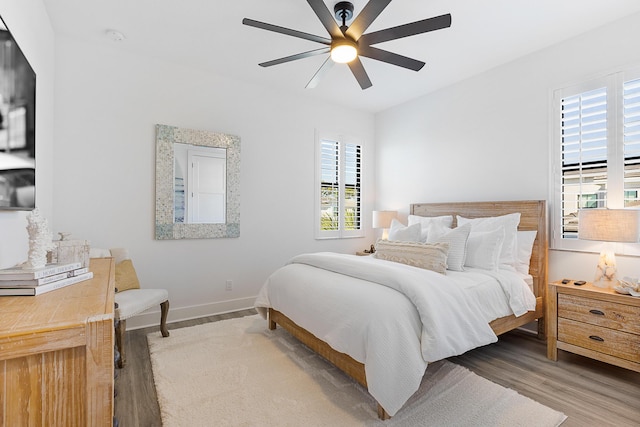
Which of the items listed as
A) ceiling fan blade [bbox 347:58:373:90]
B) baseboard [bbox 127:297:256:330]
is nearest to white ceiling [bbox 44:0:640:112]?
ceiling fan blade [bbox 347:58:373:90]

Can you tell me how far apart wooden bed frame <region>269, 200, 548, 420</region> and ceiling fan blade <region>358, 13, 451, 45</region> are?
205cm

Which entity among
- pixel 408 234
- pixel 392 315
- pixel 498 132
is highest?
pixel 498 132

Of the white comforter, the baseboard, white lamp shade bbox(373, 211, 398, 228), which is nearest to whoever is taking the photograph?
the white comforter

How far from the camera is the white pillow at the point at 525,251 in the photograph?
3.15 m

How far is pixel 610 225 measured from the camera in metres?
2.39

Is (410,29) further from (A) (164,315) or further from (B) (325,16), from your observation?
(A) (164,315)

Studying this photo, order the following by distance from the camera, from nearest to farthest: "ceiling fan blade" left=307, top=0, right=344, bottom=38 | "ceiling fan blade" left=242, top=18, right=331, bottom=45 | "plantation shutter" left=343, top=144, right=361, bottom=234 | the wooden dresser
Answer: the wooden dresser
"ceiling fan blade" left=307, top=0, right=344, bottom=38
"ceiling fan blade" left=242, top=18, right=331, bottom=45
"plantation shutter" left=343, top=144, right=361, bottom=234

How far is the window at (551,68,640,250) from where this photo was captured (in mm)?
2727

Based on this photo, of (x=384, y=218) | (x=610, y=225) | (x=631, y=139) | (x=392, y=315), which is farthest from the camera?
(x=384, y=218)

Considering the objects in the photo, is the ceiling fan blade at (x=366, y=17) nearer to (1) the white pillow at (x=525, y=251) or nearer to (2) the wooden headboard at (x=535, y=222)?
(2) the wooden headboard at (x=535, y=222)

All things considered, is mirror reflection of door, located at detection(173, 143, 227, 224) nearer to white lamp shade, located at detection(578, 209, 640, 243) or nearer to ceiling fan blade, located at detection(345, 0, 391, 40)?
ceiling fan blade, located at detection(345, 0, 391, 40)

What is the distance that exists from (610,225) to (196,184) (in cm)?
379

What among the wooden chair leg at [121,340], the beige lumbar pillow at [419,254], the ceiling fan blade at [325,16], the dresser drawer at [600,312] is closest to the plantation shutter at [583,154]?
the dresser drawer at [600,312]

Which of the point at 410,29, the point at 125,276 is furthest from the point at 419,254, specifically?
the point at 125,276
